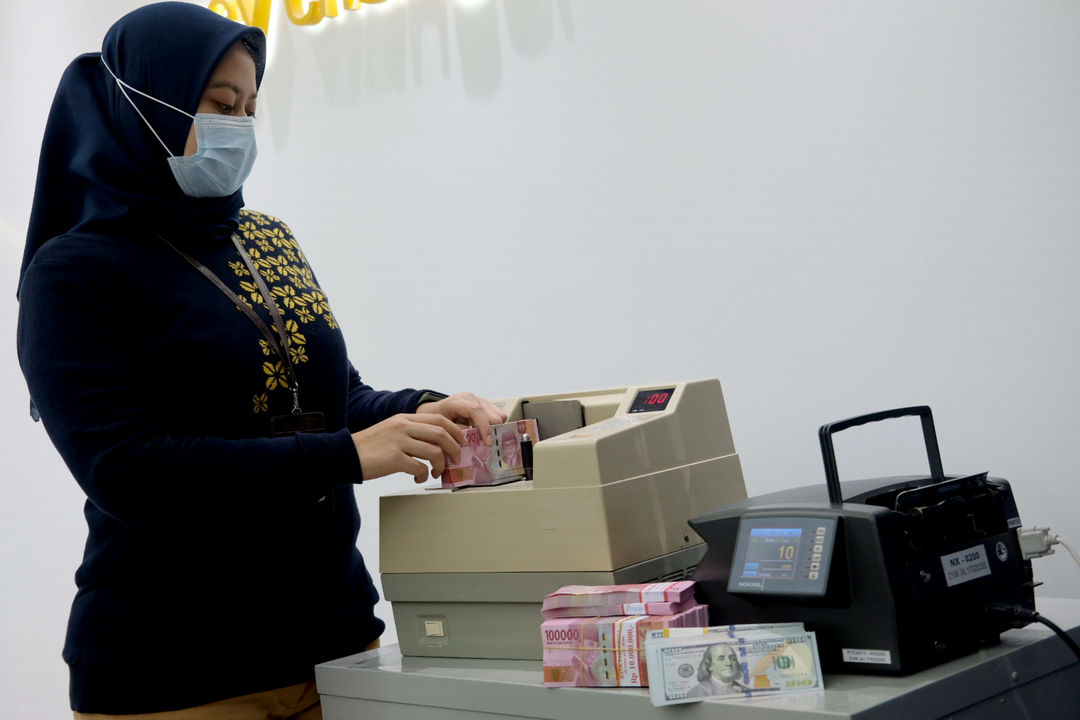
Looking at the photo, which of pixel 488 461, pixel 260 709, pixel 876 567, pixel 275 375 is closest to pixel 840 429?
pixel 876 567

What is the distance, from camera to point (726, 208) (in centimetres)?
230

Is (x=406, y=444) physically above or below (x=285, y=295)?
below

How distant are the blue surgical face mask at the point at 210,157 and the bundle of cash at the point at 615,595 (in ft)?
2.36

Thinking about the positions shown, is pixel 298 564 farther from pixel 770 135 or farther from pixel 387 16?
pixel 387 16

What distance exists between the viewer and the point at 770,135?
2.23m

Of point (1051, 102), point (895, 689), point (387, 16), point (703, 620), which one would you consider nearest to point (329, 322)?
point (703, 620)

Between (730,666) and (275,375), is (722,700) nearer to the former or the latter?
(730,666)

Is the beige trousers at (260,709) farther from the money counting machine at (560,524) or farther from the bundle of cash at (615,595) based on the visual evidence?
the bundle of cash at (615,595)

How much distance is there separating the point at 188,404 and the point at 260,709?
1.35ft

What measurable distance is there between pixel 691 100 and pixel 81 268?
1506 millimetres

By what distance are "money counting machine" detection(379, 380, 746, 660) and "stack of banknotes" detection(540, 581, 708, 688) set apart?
8cm

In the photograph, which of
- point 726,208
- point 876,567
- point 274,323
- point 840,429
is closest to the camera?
point 876,567

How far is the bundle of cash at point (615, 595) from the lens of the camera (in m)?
1.10

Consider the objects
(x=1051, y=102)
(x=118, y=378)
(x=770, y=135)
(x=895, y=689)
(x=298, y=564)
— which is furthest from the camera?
(x=770, y=135)
